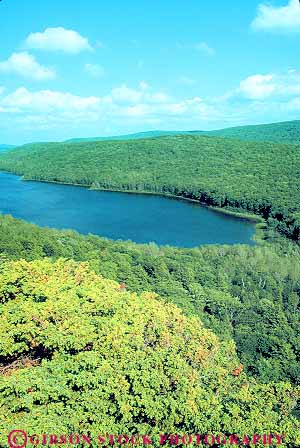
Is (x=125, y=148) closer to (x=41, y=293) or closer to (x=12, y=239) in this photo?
(x=12, y=239)

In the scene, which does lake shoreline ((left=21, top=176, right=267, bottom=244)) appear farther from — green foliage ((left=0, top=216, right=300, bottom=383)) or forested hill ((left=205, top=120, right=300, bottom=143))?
forested hill ((left=205, top=120, right=300, bottom=143))

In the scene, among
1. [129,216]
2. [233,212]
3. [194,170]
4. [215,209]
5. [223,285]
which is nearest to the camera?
[223,285]

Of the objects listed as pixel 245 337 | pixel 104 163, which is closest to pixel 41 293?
pixel 245 337

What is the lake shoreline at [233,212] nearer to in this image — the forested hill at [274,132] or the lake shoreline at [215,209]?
the lake shoreline at [215,209]

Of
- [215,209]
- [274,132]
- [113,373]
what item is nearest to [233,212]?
[215,209]

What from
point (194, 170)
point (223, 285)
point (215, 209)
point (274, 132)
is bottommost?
point (223, 285)

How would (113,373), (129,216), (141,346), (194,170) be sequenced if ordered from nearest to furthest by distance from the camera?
(113,373), (141,346), (129,216), (194,170)

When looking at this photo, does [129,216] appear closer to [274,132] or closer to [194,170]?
[194,170]
